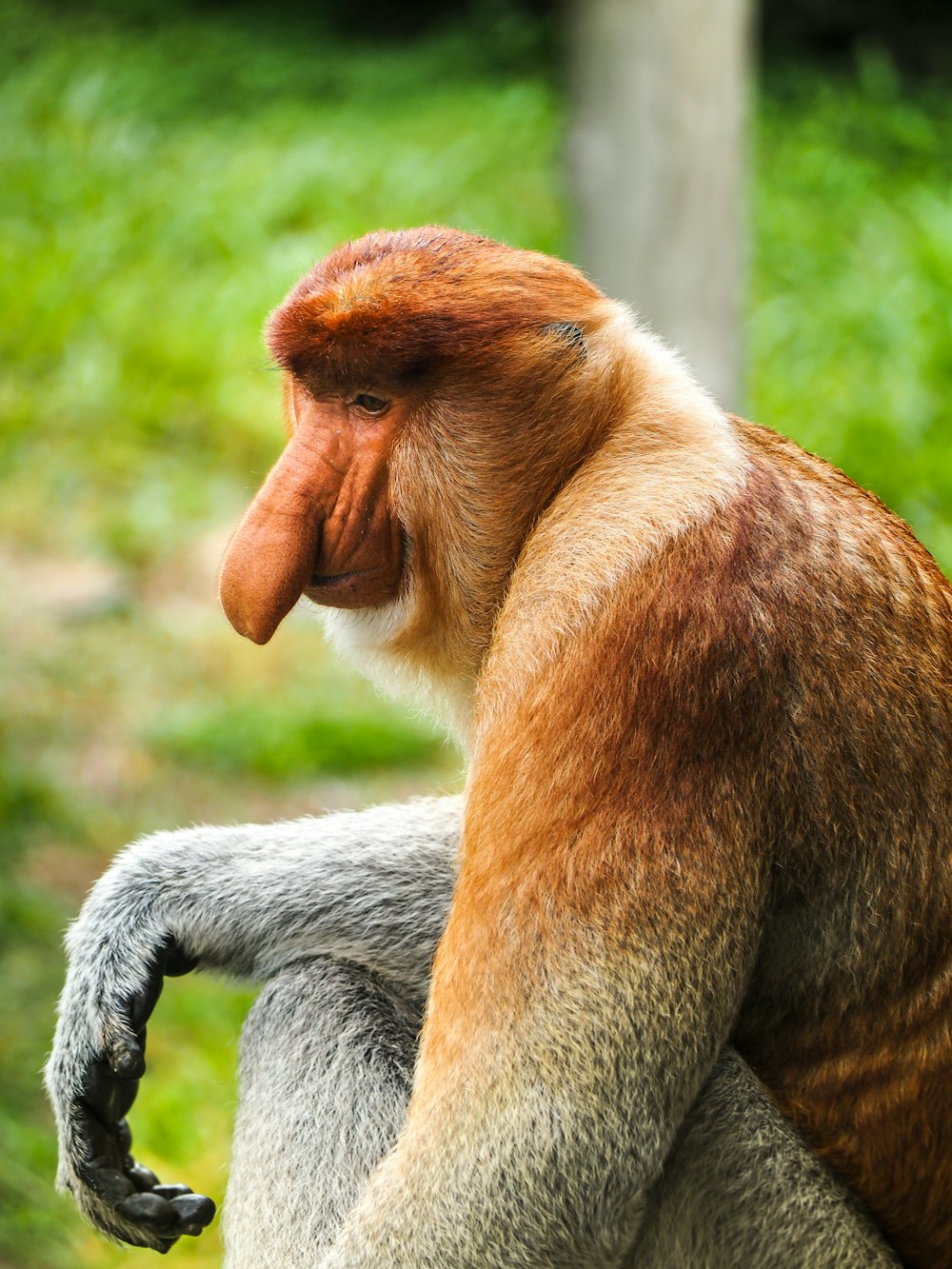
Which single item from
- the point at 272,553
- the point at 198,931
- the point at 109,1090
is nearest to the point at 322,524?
the point at 272,553

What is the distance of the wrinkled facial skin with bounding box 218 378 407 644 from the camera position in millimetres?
2982

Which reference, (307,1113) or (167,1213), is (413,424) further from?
(167,1213)

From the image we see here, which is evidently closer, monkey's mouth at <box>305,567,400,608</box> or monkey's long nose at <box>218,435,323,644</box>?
monkey's long nose at <box>218,435,323,644</box>

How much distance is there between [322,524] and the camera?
120 inches

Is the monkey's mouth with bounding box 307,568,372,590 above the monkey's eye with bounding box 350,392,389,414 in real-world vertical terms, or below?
below

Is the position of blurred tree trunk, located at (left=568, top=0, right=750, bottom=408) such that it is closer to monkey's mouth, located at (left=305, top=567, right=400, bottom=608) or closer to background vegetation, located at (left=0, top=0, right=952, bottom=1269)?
background vegetation, located at (left=0, top=0, right=952, bottom=1269)

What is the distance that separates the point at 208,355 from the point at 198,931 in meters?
7.20

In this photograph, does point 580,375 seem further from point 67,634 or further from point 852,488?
point 67,634

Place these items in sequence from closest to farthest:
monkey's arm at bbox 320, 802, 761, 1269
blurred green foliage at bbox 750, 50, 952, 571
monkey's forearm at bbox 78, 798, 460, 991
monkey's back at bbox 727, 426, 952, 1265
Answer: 1. monkey's arm at bbox 320, 802, 761, 1269
2. monkey's back at bbox 727, 426, 952, 1265
3. monkey's forearm at bbox 78, 798, 460, 991
4. blurred green foliage at bbox 750, 50, 952, 571

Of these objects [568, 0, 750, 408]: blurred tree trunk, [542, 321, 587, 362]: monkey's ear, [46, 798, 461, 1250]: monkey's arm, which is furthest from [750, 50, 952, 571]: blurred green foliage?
[542, 321, 587, 362]: monkey's ear

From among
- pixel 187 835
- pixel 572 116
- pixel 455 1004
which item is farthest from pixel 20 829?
pixel 455 1004

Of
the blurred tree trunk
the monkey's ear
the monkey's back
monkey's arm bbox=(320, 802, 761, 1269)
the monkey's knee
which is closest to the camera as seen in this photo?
monkey's arm bbox=(320, 802, 761, 1269)

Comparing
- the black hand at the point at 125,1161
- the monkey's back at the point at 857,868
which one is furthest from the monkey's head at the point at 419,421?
the black hand at the point at 125,1161

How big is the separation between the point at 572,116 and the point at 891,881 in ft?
16.7
